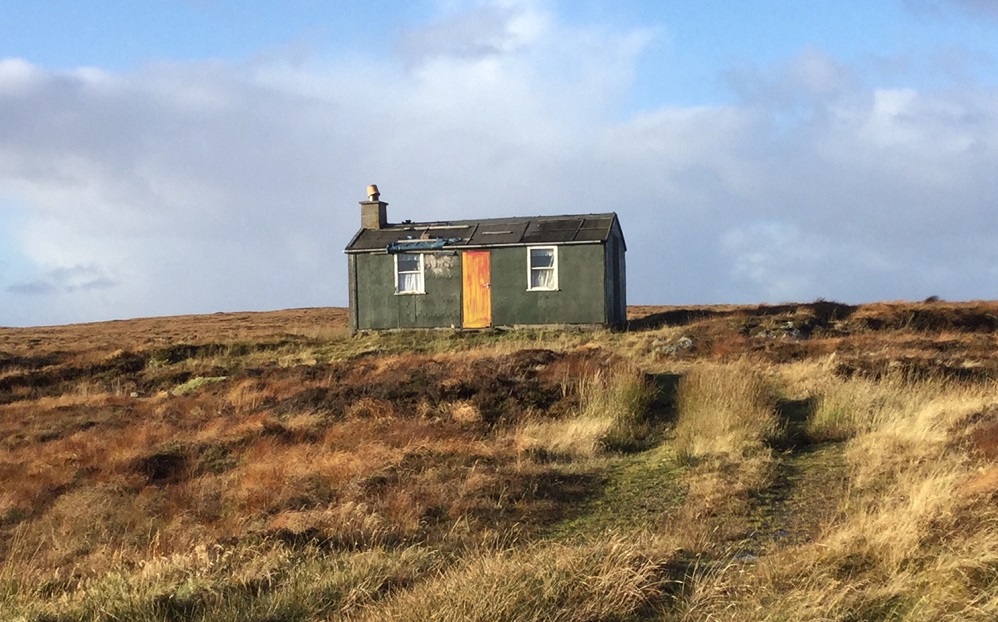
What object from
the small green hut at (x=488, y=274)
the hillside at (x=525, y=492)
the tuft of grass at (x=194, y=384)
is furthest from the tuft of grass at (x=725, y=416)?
the small green hut at (x=488, y=274)

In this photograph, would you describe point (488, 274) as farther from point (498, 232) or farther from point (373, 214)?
point (373, 214)

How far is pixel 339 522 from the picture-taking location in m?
6.89

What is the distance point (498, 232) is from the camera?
89.5ft

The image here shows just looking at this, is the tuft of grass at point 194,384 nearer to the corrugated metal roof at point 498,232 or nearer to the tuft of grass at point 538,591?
the corrugated metal roof at point 498,232

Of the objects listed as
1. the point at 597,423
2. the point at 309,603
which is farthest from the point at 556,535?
the point at 597,423

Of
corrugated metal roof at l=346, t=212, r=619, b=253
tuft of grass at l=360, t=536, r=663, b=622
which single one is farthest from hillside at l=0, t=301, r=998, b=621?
corrugated metal roof at l=346, t=212, r=619, b=253

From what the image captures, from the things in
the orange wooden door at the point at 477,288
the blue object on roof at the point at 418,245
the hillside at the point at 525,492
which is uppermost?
the blue object on roof at the point at 418,245

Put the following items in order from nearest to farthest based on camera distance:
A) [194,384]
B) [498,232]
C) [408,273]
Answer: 1. [194,384]
2. [498,232]
3. [408,273]

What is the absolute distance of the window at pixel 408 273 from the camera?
27.4 meters

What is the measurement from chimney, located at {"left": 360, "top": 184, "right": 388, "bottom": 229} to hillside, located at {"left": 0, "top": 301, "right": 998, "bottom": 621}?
37.5 ft

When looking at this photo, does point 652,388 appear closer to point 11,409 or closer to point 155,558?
point 155,558

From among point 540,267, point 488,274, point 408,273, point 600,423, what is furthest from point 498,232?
point 600,423

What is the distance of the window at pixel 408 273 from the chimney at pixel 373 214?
7.72ft

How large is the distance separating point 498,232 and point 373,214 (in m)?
4.74
